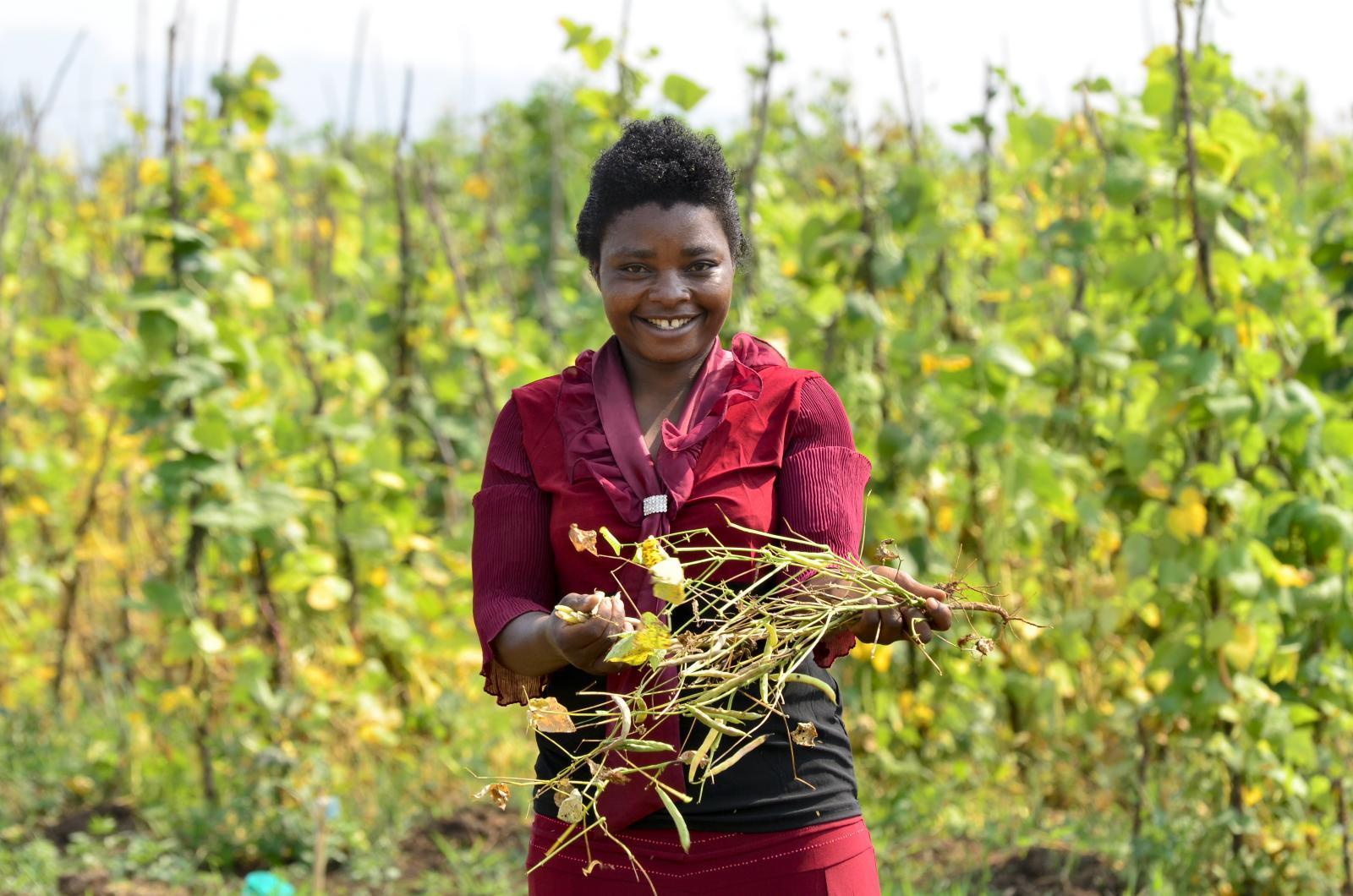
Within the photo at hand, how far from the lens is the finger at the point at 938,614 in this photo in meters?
1.47

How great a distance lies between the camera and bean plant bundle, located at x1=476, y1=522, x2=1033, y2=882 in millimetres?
1466

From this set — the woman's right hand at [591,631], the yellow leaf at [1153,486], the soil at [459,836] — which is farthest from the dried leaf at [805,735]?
the soil at [459,836]

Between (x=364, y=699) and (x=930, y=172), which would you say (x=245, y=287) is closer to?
(x=364, y=699)

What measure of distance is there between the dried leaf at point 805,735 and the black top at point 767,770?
1 cm

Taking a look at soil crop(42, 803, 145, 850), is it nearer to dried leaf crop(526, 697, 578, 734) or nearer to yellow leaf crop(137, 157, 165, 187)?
yellow leaf crop(137, 157, 165, 187)

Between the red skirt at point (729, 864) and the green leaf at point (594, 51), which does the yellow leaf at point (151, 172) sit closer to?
the green leaf at point (594, 51)

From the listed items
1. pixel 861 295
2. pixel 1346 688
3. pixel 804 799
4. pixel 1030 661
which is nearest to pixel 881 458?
pixel 861 295

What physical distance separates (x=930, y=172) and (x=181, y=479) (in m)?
2.01

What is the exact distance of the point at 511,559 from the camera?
167 cm

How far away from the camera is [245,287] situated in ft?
12.4

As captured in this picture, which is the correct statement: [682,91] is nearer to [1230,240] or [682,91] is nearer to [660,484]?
[1230,240]

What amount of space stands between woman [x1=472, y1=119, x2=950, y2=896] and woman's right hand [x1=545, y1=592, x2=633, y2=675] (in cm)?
4

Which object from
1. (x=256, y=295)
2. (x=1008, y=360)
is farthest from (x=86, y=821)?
(x=1008, y=360)

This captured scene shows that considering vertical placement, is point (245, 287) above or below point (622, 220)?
above
